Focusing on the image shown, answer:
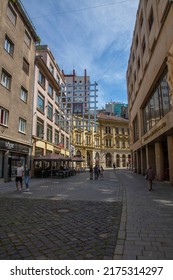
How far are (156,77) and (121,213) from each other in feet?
45.2

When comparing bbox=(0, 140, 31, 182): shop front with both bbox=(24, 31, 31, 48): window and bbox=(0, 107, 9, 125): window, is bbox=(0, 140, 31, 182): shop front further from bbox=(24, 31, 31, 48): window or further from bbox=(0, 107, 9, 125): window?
bbox=(24, 31, 31, 48): window

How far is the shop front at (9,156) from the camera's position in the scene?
688 inches

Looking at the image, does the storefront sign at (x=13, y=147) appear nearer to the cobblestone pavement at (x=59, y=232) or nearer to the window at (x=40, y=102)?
the window at (x=40, y=102)

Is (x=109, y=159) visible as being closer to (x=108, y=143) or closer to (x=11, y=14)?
(x=108, y=143)

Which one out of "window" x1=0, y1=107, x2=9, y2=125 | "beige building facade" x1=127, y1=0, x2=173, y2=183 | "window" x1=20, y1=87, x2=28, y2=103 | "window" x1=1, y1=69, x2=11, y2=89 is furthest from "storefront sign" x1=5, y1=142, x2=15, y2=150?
"beige building facade" x1=127, y1=0, x2=173, y2=183

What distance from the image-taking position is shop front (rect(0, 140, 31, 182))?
57.3 ft

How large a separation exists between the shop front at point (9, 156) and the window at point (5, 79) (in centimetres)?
532

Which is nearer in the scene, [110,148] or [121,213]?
[121,213]

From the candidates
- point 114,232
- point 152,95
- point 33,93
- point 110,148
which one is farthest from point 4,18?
point 110,148

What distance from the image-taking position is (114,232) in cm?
498

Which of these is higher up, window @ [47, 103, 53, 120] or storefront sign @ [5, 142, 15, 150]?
window @ [47, 103, 53, 120]

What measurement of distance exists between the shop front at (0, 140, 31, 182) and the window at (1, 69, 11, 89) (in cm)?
532

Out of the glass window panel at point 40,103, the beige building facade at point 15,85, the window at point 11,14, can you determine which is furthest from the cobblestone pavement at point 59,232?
the glass window panel at point 40,103

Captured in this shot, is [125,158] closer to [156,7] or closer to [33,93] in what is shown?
[33,93]
